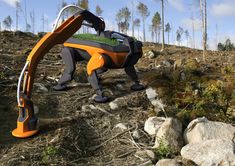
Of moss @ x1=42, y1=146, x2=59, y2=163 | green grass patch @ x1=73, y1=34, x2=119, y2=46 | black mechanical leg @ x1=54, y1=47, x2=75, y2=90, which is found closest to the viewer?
moss @ x1=42, y1=146, x2=59, y2=163

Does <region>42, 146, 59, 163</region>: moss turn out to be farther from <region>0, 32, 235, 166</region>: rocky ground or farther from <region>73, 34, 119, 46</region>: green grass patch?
<region>73, 34, 119, 46</region>: green grass patch

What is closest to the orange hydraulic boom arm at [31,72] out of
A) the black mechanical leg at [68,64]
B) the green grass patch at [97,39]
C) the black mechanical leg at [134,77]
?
the green grass patch at [97,39]

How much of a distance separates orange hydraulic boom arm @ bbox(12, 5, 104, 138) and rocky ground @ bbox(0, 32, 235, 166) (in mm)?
185

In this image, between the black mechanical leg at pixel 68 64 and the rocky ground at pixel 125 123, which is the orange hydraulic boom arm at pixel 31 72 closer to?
the rocky ground at pixel 125 123

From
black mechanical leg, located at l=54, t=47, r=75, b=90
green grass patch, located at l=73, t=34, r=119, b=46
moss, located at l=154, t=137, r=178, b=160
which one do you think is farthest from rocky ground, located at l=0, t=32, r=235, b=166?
green grass patch, located at l=73, t=34, r=119, b=46

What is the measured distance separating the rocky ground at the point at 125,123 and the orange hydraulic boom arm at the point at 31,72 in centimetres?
18

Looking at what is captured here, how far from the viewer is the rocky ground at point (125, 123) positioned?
473 centimetres

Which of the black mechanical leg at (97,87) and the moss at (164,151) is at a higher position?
the black mechanical leg at (97,87)

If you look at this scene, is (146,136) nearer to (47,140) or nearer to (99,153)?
(99,153)

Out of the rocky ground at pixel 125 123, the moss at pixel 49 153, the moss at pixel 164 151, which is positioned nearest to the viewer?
the moss at pixel 49 153

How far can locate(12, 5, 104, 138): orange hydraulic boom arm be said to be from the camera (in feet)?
16.8

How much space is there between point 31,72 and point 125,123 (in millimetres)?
1855

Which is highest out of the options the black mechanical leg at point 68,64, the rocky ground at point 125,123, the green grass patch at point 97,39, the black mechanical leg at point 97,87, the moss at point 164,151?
the green grass patch at point 97,39

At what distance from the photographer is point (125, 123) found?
5.88 meters
